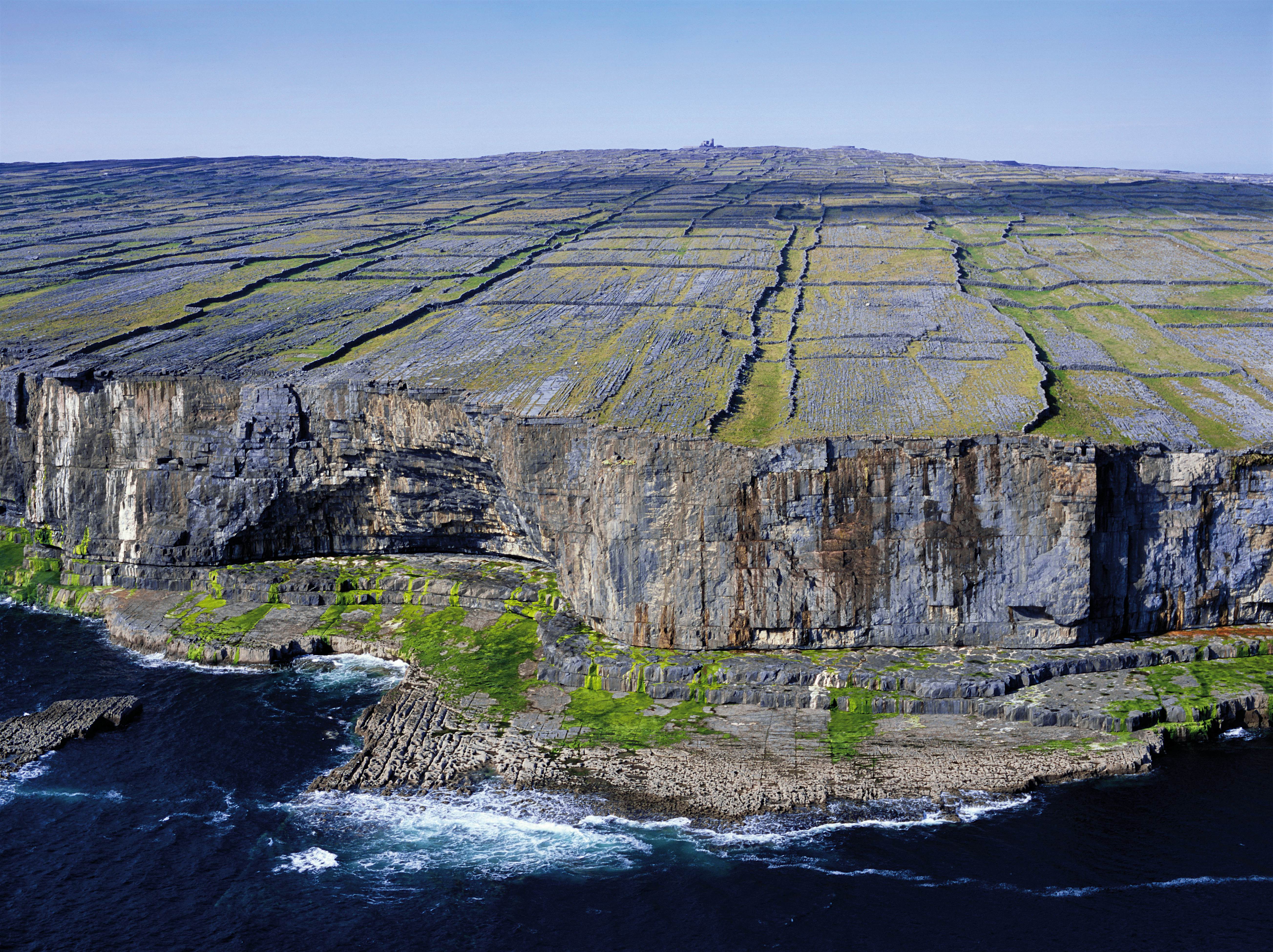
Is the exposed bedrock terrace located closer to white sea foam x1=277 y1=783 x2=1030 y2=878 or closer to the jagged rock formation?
the jagged rock formation

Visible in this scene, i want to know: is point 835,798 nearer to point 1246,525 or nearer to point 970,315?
point 1246,525

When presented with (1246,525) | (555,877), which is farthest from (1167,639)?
(555,877)

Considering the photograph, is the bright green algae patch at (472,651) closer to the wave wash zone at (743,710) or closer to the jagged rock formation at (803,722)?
the wave wash zone at (743,710)

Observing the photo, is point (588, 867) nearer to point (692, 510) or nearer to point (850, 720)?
point (850, 720)

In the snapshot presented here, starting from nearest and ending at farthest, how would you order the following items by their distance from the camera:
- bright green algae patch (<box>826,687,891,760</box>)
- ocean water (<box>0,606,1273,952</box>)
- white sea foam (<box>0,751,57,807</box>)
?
ocean water (<box>0,606,1273,952</box>), white sea foam (<box>0,751,57,807</box>), bright green algae patch (<box>826,687,891,760</box>)

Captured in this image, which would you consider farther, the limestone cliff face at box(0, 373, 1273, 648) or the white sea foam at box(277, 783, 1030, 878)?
Answer: the limestone cliff face at box(0, 373, 1273, 648)

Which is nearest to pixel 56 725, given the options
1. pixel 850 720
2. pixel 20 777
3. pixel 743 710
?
pixel 20 777

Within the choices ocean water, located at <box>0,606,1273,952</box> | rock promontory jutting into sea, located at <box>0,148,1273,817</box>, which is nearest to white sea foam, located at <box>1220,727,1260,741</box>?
ocean water, located at <box>0,606,1273,952</box>
